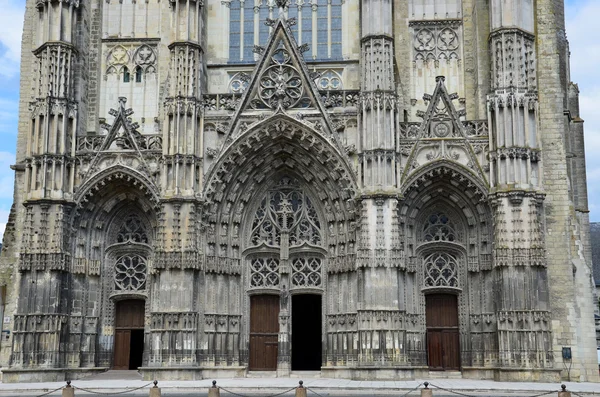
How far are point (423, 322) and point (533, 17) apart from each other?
11970 mm

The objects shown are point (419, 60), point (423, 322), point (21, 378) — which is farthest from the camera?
point (419, 60)

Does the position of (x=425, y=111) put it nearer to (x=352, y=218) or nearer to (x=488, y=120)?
(x=488, y=120)

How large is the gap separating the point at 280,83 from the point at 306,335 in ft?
33.1

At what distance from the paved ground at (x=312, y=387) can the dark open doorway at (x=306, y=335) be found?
4.18 metres

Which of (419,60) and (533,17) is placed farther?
(419,60)

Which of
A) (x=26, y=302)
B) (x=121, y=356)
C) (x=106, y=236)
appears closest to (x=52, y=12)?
(x=106, y=236)

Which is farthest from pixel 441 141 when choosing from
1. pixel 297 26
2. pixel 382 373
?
pixel 382 373

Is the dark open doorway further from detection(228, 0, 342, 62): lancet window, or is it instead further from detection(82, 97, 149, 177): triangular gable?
detection(228, 0, 342, 62): lancet window

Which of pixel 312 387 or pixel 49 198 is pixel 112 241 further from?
pixel 312 387

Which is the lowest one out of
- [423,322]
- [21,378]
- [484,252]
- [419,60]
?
[21,378]

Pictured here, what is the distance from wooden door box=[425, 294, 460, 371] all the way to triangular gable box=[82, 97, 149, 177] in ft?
39.0

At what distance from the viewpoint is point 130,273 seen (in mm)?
30062

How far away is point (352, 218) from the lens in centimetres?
2858

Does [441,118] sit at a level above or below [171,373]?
above
